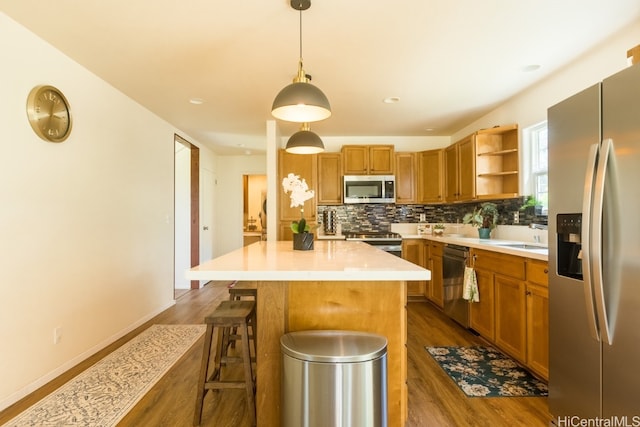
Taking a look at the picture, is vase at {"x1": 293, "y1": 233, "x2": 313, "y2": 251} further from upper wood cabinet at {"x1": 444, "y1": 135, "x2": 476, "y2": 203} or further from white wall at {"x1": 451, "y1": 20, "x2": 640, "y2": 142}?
white wall at {"x1": 451, "y1": 20, "x2": 640, "y2": 142}

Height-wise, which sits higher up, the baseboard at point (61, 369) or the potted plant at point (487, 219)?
the potted plant at point (487, 219)

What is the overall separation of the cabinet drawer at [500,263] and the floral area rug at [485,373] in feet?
2.35

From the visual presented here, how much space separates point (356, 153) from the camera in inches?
193

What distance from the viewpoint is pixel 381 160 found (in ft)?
16.0

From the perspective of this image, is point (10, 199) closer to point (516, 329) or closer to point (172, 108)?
point (172, 108)

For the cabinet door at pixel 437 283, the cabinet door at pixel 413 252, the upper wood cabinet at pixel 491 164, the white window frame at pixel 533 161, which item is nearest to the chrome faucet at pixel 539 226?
the white window frame at pixel 533 161

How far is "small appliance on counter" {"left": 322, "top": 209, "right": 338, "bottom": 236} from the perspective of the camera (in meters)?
5.05

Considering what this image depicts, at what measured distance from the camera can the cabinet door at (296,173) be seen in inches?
187

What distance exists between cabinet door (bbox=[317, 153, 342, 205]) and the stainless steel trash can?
369 cm

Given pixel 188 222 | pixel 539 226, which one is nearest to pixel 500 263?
pixel 539 226

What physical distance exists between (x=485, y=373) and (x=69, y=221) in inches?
136

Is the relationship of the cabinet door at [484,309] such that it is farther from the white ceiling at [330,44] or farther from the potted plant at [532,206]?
the white ceiling at [330,44]

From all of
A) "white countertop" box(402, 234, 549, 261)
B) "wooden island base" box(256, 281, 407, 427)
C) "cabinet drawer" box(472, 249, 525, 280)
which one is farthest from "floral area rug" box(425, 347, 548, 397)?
"wooden island base" box(256, 281, 407, 427)

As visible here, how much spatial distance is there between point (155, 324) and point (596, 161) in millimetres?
4033
